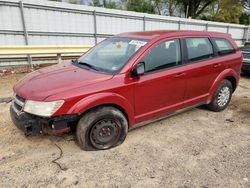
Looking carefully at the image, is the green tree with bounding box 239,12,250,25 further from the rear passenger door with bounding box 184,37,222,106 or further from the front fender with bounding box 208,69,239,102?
the rear passenger door with bounding box 184,37,222,106

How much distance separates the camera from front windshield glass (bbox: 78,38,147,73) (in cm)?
358

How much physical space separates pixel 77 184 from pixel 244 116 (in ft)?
12.6

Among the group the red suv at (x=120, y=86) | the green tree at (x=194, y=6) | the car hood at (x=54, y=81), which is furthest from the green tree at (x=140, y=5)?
the car hood at (x=54, y=81)

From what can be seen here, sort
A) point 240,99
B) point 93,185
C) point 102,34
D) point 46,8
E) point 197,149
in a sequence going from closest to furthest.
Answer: point 93,185 < point 197,149 < point 240,99 < point 46,8 < point 102,34

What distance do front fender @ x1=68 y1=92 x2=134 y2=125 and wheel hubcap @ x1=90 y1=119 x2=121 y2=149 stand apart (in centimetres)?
27

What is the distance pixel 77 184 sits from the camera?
8.94 feet

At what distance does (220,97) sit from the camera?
4.94 meters

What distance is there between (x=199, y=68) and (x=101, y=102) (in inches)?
83.2

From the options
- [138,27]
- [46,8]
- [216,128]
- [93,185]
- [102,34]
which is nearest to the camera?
[93,185]

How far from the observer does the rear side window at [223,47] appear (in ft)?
15.6

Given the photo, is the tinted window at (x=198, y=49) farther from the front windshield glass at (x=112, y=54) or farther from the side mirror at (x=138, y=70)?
the side mirror at (x=138, y=70)

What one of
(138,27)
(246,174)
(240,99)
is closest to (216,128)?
(246,174)

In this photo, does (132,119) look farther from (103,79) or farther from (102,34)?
(102,34)

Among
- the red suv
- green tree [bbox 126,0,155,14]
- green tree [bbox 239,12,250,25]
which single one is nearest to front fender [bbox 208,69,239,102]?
the red suv
